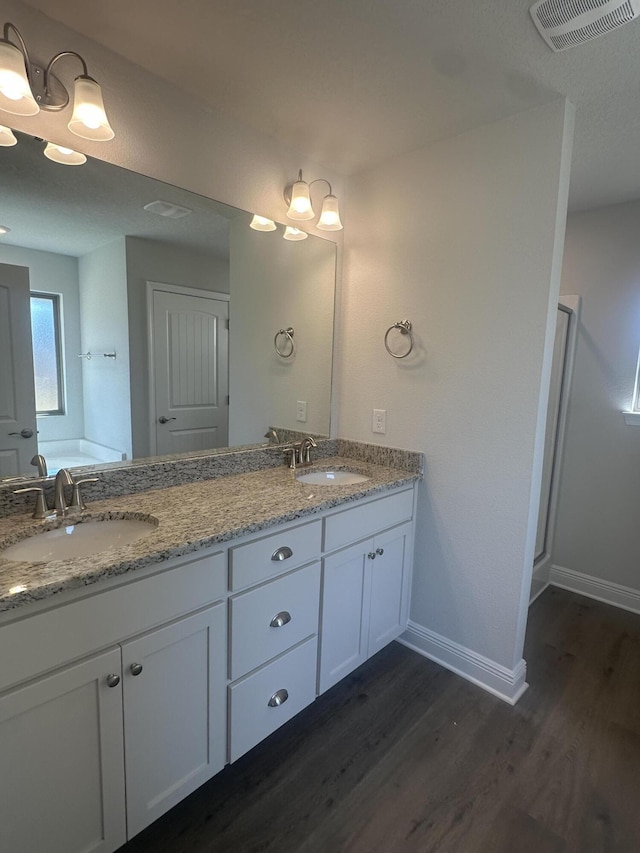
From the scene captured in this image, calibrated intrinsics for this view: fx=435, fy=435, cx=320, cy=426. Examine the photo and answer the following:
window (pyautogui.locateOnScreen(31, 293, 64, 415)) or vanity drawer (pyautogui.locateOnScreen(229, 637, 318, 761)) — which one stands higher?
window (pyautogui.locateOnScreen(31, 293, 64, 415))

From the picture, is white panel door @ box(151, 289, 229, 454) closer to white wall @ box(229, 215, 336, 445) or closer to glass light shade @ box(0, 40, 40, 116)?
white wall @ box(229, 215, 336, 445)

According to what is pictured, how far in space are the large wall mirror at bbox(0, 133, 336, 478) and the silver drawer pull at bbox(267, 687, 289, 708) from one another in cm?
95

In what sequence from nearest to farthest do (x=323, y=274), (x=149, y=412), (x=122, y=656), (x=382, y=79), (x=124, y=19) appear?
(x=122, y=656) < (x=124, y=19) < (x=382, y=79) < (x=149, y=412) < (x=323, y=274)

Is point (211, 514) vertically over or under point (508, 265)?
under

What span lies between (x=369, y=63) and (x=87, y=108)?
2.91 feet

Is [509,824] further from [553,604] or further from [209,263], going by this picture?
[209,263]

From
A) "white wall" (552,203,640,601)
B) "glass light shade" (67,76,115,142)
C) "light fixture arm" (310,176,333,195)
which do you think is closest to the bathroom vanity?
"glass light shade" (67,76,115,142)

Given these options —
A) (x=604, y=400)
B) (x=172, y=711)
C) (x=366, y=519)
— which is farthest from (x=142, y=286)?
(x=604, y=400)

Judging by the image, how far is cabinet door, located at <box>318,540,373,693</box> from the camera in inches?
64.5

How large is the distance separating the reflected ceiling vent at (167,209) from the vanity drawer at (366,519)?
4.17ft

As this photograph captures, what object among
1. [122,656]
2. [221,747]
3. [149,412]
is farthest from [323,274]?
[221,747]

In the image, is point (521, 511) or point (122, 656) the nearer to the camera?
point (122, 656)

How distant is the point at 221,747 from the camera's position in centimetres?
133

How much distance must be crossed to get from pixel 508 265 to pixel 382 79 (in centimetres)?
80
